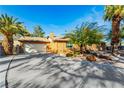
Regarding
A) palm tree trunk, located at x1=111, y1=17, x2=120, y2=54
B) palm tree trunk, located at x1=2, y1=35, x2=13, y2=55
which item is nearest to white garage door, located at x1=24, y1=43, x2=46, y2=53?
palm tree trunk, located at x1=2, y1=35, x2=13, y2=55

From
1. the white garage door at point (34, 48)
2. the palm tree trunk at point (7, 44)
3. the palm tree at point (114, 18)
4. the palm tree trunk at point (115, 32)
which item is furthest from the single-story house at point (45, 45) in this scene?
the palm tree at point (114, 18)

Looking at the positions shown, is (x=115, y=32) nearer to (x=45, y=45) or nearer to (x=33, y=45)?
(x=45, y=45)

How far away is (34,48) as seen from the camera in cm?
2200

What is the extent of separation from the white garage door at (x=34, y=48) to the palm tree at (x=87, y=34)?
725cm

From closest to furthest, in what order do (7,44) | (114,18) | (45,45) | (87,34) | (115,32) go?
(87,34) → (7,44) → (115,32) → (114,18) → (45,45)

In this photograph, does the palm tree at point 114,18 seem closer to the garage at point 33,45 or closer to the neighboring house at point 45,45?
the neighboring house at point 45,45

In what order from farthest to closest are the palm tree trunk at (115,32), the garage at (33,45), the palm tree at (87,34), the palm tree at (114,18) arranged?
1. the garage at (33,45)
2. the palm tree trunk at (115,32)
3. the palm tree at (114,18)
4. the palm tree at (87,34)

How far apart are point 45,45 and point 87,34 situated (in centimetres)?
854

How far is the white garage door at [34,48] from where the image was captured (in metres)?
21.4

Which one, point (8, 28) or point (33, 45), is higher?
point (8, 28)

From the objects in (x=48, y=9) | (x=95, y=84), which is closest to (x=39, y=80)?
(x=95, y=84)

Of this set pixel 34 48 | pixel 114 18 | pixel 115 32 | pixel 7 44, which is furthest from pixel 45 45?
pixel 114 18

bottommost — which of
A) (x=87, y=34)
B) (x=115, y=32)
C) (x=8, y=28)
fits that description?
(x=87, y=34)
